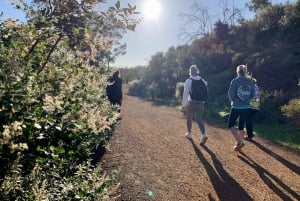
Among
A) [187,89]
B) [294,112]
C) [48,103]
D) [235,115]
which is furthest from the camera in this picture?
[294,112]

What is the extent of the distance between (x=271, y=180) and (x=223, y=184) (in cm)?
101

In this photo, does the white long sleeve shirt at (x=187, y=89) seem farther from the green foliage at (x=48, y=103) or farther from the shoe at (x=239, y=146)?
the green foliage at (x=48, y=103)

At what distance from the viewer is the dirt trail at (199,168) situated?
5879 mm

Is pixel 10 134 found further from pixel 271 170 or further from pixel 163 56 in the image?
pixel 163 56

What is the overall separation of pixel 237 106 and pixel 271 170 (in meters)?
2.05

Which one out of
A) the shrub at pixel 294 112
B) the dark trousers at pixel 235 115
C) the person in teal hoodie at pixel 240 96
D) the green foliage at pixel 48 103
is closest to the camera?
the green foliage at pixel 48 103

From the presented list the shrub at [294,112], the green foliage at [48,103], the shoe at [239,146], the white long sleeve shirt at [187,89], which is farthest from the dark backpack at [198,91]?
the green foliage at [48,103]

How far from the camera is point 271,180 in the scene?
263 inches

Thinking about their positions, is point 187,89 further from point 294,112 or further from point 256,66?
point 256,66

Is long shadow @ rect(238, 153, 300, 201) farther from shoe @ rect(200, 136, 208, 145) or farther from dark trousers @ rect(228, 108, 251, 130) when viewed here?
shoe @ rect(200, 136, 208, 145)

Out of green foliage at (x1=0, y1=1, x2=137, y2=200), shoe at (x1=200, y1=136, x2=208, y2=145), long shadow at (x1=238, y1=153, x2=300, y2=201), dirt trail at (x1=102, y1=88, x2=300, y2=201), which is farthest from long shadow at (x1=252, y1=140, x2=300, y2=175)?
green foliage at (x1=0, y1=1, x2=137, y2=200)

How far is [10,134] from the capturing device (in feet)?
7.66

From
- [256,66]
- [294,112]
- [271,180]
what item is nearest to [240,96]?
[271,180]

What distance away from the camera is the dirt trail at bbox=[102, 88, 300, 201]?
588 centimetres
